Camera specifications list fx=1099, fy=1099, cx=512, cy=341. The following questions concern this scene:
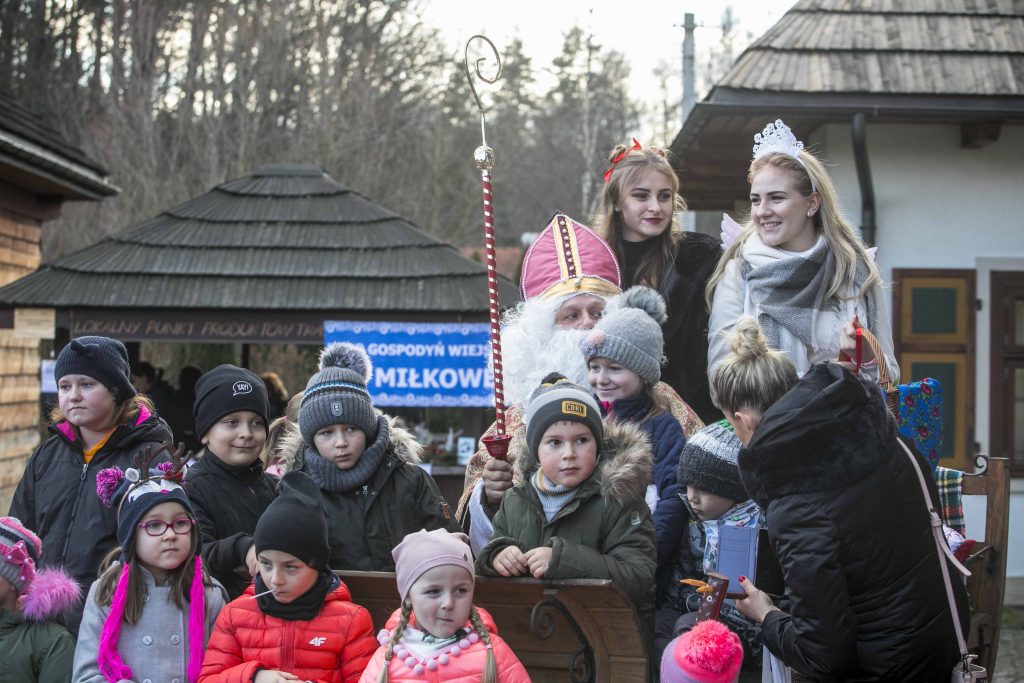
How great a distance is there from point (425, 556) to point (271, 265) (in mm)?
7474

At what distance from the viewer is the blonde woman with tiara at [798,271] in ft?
13.1

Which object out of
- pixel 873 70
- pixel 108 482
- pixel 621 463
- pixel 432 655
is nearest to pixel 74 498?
pixel 108 482

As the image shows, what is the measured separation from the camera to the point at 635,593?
3326 mm

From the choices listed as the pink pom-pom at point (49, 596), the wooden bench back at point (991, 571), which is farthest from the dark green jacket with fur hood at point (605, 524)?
the pink pom-pom at point (49, 596)

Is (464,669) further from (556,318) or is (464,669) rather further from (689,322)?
(689,322)

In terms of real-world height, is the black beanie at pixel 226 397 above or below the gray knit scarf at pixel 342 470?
above

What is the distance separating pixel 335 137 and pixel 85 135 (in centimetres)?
480

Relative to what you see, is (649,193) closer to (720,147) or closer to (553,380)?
(553,380)

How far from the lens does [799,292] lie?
13.1ft

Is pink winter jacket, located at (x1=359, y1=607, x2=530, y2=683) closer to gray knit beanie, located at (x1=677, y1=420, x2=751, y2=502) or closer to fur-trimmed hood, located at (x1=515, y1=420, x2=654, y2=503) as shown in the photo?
fur-trimmed hood, located at (x1=515, y1=420, x2=654, y2=503)

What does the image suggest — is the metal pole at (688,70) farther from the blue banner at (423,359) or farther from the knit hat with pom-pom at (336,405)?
the knit hat with pom-pom at (336,405)

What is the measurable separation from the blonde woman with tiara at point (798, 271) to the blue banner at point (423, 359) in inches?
204

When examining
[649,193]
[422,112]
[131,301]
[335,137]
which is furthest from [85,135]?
[649,193]

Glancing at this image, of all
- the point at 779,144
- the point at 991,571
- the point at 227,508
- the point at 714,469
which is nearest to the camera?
the point at 714,469
